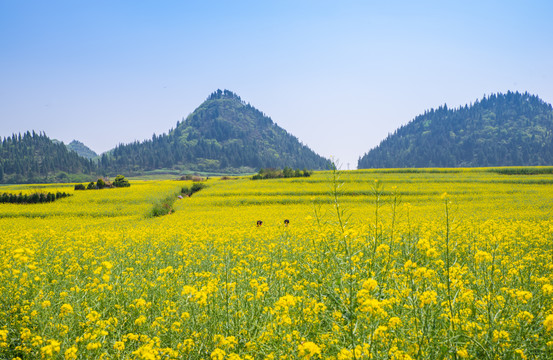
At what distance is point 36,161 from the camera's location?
157 m

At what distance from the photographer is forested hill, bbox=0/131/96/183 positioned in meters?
148

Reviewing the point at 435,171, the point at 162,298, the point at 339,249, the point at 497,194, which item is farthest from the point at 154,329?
the point at 435,171

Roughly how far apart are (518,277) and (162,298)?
780cm

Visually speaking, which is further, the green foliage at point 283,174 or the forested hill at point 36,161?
the forested hill at point 36,161

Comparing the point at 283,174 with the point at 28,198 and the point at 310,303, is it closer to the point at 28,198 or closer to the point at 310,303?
the point at 28,198

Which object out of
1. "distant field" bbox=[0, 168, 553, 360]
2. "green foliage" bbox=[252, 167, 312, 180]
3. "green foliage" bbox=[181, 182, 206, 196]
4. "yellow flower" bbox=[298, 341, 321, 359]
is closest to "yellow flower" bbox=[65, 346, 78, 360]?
"distant field" bbox=[0, 168, 553, 360]

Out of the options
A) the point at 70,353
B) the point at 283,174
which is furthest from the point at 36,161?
the point at 70,353

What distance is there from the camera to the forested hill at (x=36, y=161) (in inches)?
5812

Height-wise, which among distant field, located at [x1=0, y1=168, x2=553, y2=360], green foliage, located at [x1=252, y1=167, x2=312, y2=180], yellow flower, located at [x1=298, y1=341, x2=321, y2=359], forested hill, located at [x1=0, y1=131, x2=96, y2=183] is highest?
forested hill, located at [x1=0, y1=131, x2=96, y2=183]

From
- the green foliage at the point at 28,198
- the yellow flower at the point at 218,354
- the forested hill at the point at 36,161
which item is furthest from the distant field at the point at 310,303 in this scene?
the forested hill at the point at 36,161

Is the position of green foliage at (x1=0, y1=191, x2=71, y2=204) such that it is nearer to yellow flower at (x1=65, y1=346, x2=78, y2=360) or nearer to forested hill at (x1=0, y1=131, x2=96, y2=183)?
yellow flower at (x1=65, y1=346, x2=78, y2=360)

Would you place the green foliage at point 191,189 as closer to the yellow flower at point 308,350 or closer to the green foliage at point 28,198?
the green foliage at point 28,198

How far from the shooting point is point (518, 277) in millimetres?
6457

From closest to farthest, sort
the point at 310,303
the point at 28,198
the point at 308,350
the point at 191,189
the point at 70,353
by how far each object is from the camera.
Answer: the point at 308,350
the point at 70,353
the point at 310,303
the point at 28,198
the point at 191,189
